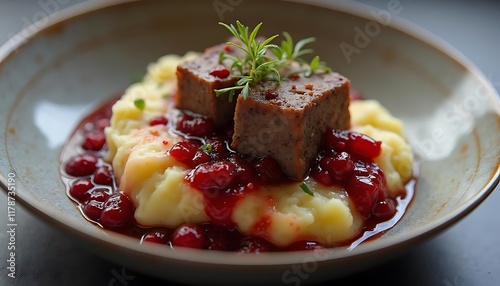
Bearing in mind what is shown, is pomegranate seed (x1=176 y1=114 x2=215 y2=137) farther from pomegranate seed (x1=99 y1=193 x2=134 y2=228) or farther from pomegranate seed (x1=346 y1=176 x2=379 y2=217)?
pomegranate seed (x1=346 y1=176 x2=379 y2=217)

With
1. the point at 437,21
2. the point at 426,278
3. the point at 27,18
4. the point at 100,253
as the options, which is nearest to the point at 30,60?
the point at 27,18

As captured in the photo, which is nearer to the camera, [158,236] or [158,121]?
[158,236]

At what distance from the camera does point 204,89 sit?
4586 millimetres

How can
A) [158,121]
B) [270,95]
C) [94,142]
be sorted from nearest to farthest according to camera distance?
[270,95] → [158,121] → [94,142]

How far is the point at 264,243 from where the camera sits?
13.0 feet

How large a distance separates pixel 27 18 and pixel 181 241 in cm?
429

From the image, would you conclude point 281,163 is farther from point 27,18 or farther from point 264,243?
point 27,18

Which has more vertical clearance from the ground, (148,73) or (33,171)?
(148,73)

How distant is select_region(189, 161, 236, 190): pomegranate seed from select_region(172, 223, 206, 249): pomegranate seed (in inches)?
12.1

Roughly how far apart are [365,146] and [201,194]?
1393 millimetres
